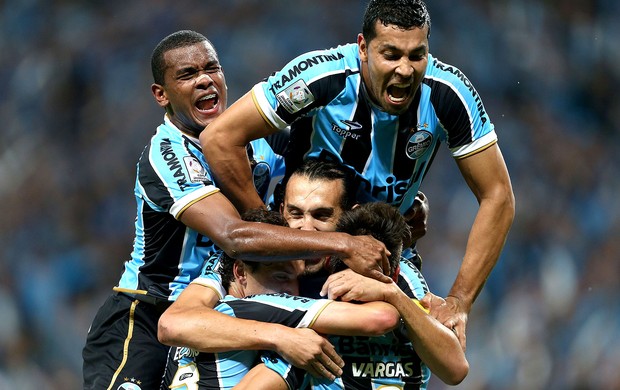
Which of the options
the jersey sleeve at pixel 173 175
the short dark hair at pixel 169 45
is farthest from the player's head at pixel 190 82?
the jersey sleeve at pixel 173 175

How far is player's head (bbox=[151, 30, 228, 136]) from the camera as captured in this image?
5023mm

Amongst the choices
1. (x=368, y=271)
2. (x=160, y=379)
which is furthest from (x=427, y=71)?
(x=160, y=379)

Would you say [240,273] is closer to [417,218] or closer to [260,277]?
[260,277]

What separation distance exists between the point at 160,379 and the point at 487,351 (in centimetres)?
408

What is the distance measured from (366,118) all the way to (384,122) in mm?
85

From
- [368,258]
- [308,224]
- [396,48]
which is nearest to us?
[368,258]

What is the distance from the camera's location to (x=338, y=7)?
894 centimetres

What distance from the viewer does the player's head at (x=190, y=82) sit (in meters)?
5.02

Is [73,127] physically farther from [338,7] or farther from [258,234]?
[258,234]

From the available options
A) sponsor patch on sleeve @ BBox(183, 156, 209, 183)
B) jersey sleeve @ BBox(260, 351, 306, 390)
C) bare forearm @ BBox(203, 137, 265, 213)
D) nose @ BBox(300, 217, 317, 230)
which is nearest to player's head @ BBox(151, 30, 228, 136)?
sponsor patch on sleeve @ BBox(183, 156, 209, 183)

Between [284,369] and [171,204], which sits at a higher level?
[171,204]

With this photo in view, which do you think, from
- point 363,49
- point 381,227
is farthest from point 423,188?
point 381,227

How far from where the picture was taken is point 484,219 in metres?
4.79

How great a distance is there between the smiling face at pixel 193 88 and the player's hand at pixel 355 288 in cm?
141
